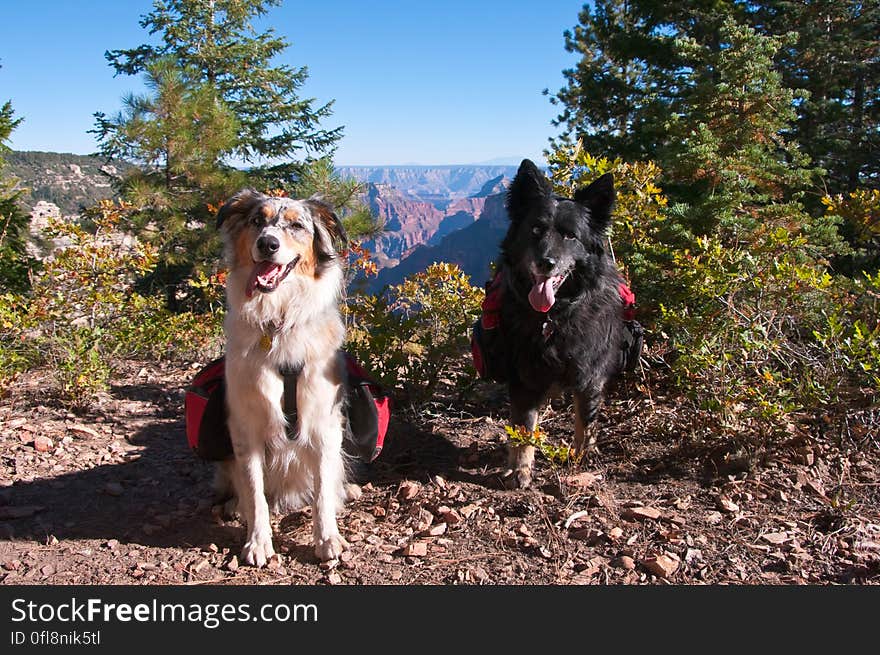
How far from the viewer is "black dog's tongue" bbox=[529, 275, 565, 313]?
3633 mm

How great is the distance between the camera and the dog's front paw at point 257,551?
317 centimetres

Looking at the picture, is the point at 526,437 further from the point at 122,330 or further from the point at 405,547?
the point at 122,330

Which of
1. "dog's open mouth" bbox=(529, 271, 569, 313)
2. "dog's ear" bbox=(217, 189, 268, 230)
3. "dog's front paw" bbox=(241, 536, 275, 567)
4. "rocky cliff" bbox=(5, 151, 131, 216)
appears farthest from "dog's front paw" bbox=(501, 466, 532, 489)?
"rocky cliff" bbox=(5, 151, 131, 216)

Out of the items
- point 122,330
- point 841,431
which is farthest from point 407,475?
point 122,330

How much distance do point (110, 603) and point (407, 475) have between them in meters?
1.99

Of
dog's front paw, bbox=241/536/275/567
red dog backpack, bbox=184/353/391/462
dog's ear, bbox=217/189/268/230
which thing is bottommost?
dog's front paw, bbox=241/536/275/567

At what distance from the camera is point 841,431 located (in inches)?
151

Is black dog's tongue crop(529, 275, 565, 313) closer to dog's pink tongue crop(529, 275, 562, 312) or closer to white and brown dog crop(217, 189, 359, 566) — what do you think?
dog's pink tongue crop(529, 275, 562, 312)

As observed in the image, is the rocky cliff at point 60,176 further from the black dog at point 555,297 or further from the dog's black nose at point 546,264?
the dog's black nose at point 546,264

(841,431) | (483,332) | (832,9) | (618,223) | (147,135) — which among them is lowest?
(841,431)

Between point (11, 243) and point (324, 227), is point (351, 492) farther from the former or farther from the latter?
point (11, 243)

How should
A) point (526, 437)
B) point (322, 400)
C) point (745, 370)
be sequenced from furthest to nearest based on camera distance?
1. point (745, 370)
2. point (526, 437)
3. point (322, 400)

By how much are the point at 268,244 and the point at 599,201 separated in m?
2.10

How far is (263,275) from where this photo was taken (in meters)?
3.10
